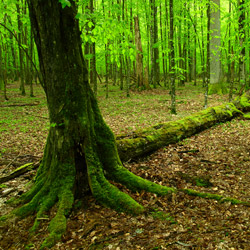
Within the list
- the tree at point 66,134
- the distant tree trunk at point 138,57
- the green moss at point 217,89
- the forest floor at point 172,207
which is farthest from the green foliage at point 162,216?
the distant tree trunk at point 138,57

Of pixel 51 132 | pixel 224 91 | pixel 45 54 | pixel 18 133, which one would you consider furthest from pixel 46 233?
pixel 224 91

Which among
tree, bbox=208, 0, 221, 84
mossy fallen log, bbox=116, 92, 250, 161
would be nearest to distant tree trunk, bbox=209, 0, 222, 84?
tree, bbox=208, 0, 221, 84

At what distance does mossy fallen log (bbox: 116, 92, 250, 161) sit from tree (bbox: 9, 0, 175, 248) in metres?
1.64

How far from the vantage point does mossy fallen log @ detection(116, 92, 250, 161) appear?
19.0 feet

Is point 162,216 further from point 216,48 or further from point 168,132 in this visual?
point 216,48

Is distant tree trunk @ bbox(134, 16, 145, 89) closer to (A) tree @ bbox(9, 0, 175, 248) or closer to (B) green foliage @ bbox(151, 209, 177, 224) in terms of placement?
(A) tree @ bbox(9, 0, 175, 248)

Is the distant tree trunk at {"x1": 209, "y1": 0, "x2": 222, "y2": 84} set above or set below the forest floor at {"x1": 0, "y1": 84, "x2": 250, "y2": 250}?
above

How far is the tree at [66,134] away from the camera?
3445 mm

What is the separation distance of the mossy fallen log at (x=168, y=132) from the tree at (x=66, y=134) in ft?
5.39

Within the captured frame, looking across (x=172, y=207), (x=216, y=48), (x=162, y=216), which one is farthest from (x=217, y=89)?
(x=162, y=216)

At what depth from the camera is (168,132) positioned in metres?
7.00

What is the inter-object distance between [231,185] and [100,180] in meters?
2.85

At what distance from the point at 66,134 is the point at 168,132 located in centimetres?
422

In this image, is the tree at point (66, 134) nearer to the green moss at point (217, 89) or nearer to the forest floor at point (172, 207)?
the forest floor at point (172, 207)
